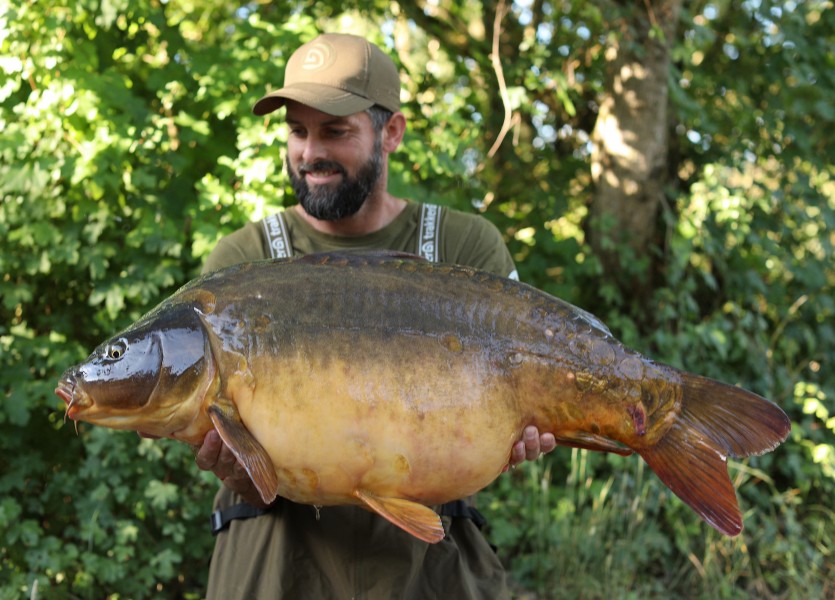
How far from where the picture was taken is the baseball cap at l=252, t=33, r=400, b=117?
2174 millimetres

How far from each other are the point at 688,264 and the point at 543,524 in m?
1.71

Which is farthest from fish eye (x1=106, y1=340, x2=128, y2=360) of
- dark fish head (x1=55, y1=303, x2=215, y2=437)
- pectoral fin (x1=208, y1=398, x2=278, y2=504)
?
pectoral fin (x1=208, y1=398, x2=278, y2=504)

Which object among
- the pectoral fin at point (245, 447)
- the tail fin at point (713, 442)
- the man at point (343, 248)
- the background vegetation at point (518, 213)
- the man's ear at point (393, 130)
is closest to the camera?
the pectoral fin at point (245, 447)

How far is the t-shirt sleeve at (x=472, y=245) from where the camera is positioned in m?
2.30

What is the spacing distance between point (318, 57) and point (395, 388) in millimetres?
1059

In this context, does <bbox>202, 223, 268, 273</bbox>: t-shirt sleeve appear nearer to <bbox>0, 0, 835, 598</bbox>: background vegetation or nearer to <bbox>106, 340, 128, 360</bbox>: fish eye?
<bbox>106, 340, 128, 360</bbox>: fish eye

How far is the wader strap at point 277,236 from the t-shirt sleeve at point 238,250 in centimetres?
2

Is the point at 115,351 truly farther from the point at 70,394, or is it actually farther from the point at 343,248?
the point at 343,248

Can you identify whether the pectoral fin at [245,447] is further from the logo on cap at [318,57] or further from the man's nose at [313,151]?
the logo on cap at [318,57]

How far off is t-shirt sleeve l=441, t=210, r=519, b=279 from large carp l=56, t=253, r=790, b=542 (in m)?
0.51

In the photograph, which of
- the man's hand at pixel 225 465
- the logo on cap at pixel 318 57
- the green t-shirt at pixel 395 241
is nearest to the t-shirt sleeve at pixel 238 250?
the green t-shirt at pixel 395 241

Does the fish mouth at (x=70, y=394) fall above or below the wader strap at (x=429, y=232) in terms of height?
below

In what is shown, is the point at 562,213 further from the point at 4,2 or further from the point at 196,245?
the point at 4,2

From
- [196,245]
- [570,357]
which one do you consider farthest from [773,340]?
[570,357]
